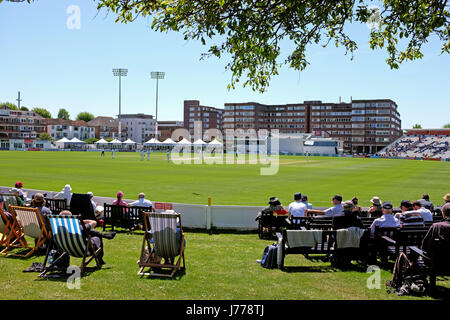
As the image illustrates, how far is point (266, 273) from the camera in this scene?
6.75m

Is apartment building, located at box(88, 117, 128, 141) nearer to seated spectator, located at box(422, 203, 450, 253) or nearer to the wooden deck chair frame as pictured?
the wooden deck chair frame

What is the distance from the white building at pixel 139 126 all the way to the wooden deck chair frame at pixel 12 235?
540 feet

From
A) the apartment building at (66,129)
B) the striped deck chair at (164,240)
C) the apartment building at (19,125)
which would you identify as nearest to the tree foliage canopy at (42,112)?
the apartment building at (66,129)

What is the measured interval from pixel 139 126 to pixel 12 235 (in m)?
167

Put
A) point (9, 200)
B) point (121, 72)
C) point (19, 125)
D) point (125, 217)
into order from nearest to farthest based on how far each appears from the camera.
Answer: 1. point (9, 200)
2. point (125, 217)
3. point (121, 72)
4. point (19, 125)

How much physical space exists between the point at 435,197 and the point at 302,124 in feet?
460

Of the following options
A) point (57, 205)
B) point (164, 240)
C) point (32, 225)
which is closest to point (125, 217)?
point (57, 205)

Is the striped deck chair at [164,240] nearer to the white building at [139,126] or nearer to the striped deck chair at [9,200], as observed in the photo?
the striped deck chair at [9,200]

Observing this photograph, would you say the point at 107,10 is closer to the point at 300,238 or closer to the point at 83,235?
the point at 83,235

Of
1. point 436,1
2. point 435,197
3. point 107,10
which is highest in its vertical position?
point 436,1

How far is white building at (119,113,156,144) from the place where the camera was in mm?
171375

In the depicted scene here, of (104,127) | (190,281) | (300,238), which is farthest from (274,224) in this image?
(104,127)

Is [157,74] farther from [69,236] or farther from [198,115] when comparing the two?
[69,236]

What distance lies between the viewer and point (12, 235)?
8031 millimetres
